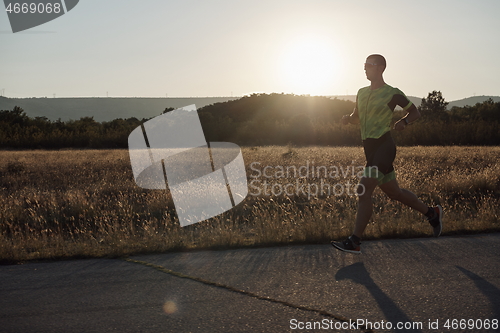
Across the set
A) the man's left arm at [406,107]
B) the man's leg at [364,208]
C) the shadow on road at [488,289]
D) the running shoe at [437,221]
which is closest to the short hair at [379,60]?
the man's left arm at [406,107]

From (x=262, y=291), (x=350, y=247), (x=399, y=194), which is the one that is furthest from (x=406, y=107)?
(x=262, y=291)

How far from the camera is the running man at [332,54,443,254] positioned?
5051 mm

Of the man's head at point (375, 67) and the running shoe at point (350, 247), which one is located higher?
the man's head at point (375, 67)

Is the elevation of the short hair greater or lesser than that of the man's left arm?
greater

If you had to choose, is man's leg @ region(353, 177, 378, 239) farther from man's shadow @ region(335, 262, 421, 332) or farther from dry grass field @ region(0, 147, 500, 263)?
dry grass field @ region(0, 147, 500, 263)

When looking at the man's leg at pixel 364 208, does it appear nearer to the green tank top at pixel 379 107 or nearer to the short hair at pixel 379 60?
the green tank top at pixel 379 107

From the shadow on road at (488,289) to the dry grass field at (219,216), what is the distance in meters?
1.84

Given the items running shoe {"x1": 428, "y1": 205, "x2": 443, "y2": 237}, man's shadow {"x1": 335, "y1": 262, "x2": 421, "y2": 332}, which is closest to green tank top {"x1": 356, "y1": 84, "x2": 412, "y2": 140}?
running shoe {"x1": 428, "y1": 205, "x2": 443, "y2": 237}

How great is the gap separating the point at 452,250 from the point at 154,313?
3257mm

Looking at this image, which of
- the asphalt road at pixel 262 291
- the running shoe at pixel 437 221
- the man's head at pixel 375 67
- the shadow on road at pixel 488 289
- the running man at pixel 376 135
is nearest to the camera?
the asphalt road at pixel 262 291

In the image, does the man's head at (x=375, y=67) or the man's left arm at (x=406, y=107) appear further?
the man's head at (x=375, y=67)

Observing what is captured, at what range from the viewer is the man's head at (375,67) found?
520 cm

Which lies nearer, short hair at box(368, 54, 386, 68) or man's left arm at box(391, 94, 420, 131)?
man's left arm at box(391, 94, 420, 131)

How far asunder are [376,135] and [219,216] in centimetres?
448
